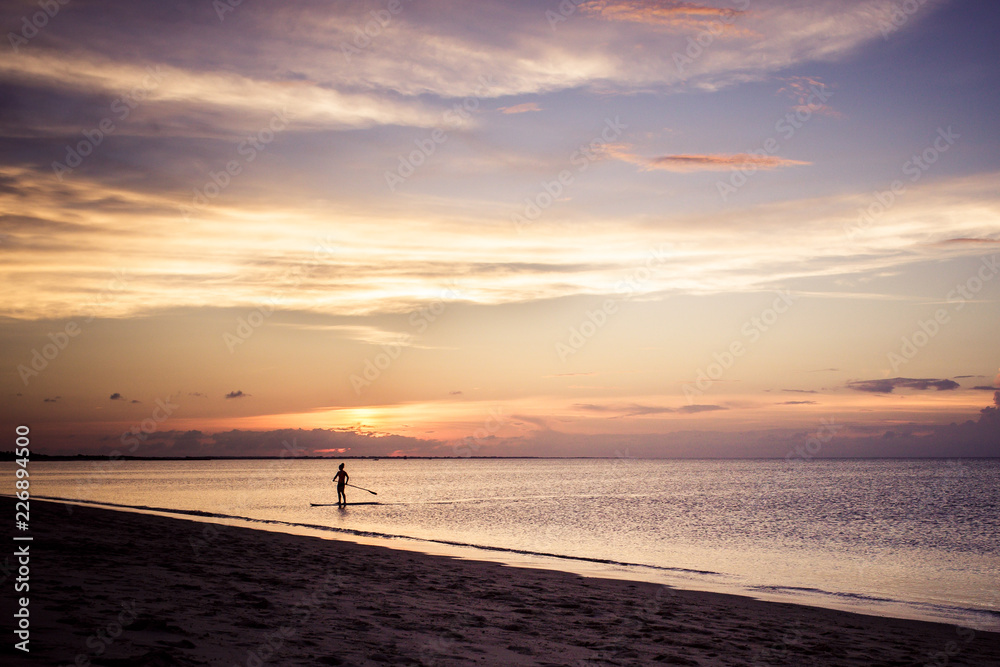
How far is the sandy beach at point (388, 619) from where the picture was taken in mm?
7910

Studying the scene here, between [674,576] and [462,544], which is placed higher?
[674,576]

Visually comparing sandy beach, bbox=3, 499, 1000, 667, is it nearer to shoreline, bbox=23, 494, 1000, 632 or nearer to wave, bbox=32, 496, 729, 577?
shoreline, bbox=23, 494, 1000, 632

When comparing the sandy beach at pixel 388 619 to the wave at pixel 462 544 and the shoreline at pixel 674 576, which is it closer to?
the shoreline at pixel 674 576

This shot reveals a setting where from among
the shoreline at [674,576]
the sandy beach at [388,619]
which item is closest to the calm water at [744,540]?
the shoreline at [674,576]

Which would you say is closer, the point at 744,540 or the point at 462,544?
the point at 462,544

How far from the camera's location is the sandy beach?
7.91m

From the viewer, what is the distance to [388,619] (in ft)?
34.6

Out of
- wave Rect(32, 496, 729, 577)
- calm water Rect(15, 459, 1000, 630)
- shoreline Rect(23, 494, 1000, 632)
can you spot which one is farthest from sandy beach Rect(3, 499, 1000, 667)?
wave Rect(32, 496, 729, 577)

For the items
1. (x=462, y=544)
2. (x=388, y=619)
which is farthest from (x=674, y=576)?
(x=388, y=619)

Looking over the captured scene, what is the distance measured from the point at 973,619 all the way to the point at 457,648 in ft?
43.8

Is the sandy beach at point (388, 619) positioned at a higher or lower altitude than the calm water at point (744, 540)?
higher

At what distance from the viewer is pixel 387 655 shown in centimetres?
830

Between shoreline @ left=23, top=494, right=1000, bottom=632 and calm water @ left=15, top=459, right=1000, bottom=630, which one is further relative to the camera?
calm water @ left=15, top=459, right=1000, bottom=630

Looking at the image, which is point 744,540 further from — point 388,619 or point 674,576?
point 388,619
